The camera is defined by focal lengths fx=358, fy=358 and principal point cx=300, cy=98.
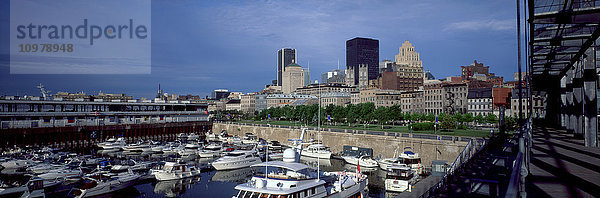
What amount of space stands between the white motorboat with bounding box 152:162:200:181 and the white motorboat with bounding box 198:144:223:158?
61.4 feet

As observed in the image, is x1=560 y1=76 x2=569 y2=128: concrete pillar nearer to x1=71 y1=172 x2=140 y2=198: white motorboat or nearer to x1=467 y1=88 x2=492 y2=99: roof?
x1=71 y1=172 x2=140 y2=198: white motorboat

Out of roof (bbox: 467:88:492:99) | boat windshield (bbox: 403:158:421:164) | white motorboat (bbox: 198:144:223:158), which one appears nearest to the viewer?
boat windshield (bbox: 403:158:421:164)

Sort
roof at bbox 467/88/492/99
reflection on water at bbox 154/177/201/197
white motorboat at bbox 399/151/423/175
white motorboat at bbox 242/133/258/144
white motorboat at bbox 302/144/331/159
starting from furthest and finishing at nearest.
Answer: roof at bbox 467/88/492/99
white motorboat at bbox 242/133/258/144
white motorboat at bbox 302/144/331/159
white motorboat at bbox 399/151/423/175
reflection on water at bbox 154/177/201/197

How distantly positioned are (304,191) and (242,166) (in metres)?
32.0

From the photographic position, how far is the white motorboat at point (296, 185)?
92.3 feet

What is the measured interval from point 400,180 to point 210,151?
4132 cm

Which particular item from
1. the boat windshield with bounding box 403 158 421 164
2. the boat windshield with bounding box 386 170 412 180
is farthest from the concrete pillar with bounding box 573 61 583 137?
the boat windshield with bounding box 403 158 421 164

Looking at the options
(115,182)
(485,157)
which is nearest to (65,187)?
(115,182)

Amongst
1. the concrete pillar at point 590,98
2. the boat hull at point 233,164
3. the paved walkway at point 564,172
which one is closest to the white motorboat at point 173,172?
the boat hull at point 233,164

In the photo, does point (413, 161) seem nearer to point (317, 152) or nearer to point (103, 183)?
point (317, 152)

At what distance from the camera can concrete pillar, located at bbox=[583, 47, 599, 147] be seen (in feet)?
74.5

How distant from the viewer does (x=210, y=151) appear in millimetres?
71250

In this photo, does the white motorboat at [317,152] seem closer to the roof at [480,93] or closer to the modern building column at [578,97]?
the modern building column at [578,97]

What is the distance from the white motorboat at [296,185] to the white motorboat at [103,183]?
18818 millimetres
